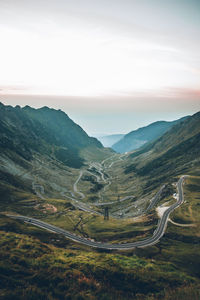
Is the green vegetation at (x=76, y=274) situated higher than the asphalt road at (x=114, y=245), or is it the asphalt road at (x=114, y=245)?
the green vegetation at (x=76, y=274)

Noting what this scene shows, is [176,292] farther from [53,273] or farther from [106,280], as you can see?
[53,273]

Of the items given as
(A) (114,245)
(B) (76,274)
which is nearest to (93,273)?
(B) (76,274)

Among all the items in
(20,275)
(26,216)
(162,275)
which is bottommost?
(26,216)

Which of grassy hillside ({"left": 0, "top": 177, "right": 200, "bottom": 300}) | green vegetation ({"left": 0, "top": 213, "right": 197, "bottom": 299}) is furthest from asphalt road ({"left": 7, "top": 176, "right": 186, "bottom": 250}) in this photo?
green vegetation ({"left": 0, "top": 213, "right": 197, "bottom": 299})

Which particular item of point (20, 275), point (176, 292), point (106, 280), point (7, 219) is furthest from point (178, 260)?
point (7, 219)

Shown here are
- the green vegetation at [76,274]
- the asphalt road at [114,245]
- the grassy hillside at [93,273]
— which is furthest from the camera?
the asphalt road at [114,245]

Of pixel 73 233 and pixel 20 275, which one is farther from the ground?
pixel 20 275

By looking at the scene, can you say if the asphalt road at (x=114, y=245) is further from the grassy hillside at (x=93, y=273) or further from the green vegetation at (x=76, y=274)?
the green vegetation at (x=76, y=274)

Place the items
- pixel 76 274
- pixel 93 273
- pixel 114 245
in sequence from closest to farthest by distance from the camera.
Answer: pixel 76 274
pixel 93 273
pixel 114 245

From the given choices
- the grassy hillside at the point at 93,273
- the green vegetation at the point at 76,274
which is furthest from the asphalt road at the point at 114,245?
the green vegetation at the point at 76,274

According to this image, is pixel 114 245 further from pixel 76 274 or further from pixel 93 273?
pixel 76 274

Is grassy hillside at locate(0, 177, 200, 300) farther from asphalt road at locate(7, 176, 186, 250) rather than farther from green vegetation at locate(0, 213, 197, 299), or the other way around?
asphalt road at locate(7, 176, 186, 250)
